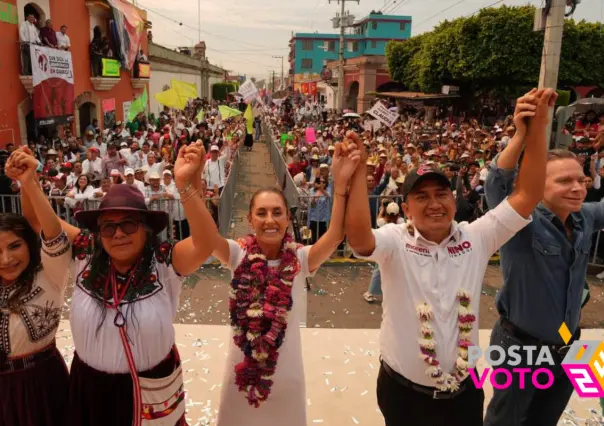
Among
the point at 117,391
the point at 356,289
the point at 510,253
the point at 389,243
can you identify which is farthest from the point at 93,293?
the point at 356,289

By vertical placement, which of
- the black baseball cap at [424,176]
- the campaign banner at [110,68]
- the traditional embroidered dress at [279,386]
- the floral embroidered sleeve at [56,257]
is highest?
the campaign banner at [110,68]

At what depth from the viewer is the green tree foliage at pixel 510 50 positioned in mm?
21766

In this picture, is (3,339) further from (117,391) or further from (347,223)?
(347,223)

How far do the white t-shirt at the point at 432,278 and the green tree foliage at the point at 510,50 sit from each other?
22.7 meters

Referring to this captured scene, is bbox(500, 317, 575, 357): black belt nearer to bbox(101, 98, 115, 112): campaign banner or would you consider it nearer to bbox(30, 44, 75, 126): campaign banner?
bbox(30, 44, 75, 126): campaign banner

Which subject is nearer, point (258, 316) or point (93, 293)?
point (93, 293)

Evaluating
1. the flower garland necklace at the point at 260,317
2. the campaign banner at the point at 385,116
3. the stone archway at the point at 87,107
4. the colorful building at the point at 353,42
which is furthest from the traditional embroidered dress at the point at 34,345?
the colorful building at the point at 353,42

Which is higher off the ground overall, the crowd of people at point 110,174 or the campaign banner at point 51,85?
the campaign banner at point 51,85

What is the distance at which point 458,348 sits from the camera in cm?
211

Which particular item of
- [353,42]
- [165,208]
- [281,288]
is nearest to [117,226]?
[281,288]

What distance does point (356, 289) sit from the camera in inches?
243

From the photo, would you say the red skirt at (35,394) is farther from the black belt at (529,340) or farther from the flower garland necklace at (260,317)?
the black belt at (529,340)

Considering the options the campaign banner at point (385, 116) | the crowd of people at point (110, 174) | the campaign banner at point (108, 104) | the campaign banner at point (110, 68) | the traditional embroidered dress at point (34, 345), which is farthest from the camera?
the campaign banner at point (108, 104)

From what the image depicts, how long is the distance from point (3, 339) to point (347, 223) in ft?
5.59
